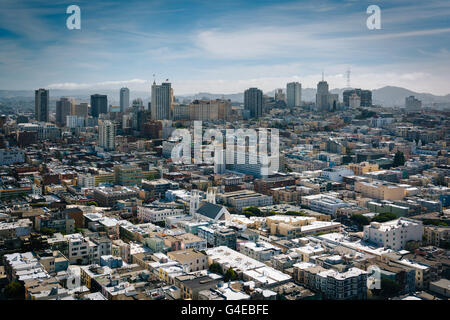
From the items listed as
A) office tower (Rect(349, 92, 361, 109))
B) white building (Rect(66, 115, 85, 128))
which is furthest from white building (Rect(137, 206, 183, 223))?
office tower (Rect(349, 92, 361, 109))

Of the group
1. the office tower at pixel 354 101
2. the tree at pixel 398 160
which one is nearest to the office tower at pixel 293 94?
the office tower at pixel 354 101

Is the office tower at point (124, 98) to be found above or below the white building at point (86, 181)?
above

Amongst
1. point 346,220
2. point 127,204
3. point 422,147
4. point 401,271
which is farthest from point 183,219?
point 422,147

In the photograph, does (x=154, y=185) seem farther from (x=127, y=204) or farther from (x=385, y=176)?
(x=385, y=176)

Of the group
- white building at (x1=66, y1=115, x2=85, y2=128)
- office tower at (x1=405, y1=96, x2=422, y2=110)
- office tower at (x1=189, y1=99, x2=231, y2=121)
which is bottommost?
white building at (x1=66, y1=115, x2=85, y2=128)

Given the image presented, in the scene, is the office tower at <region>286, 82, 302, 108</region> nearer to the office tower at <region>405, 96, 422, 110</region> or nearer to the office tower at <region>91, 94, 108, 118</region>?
the office tower at <region>405, 96, 422, 110</region>

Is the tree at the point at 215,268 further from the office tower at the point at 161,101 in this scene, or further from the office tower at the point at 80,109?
the office tower at the point at 80,109
